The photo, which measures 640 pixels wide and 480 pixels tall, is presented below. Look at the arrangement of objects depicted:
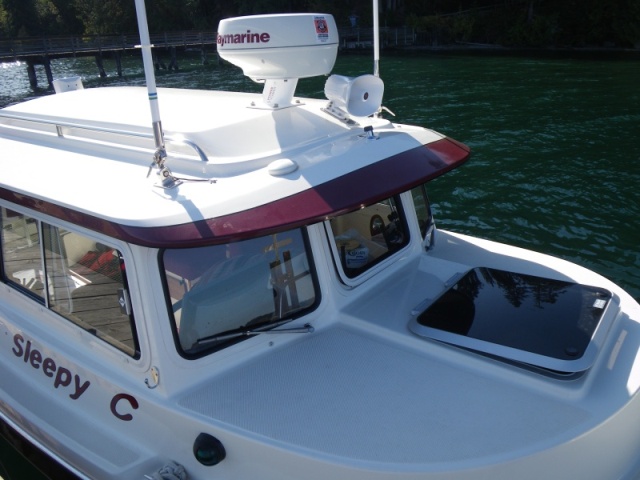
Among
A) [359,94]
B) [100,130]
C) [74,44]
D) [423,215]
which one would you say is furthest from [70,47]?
[359,94]

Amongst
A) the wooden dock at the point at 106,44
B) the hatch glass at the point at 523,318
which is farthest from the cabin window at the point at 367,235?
the wooden dock at the point at 106,44

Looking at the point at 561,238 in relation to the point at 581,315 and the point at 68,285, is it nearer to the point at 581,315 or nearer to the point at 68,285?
the point at 581,315

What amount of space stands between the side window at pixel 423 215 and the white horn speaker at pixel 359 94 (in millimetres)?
799

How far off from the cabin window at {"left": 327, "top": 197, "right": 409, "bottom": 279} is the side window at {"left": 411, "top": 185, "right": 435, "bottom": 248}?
24 centimetres

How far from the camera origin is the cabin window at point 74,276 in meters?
2.99

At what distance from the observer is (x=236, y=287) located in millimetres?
3045

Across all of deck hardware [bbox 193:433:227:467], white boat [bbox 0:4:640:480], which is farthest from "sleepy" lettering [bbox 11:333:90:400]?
deck hardware [bbox 193:433:227:467]

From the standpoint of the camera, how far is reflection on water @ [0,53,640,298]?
348 inches

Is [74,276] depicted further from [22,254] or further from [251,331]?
[251,331]

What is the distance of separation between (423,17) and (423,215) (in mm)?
39482

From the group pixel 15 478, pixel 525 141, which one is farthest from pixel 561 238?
pixel 15 478

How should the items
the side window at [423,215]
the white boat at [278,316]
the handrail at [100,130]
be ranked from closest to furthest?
the white boat at [278,316], the handrail at [100,130], the side window at [423,215]

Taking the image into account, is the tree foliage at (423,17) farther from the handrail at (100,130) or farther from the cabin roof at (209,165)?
the handrail at (100,130)

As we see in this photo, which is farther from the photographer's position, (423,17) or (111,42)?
(423,17)
